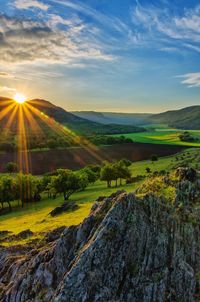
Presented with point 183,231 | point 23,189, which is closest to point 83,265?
point 183,231

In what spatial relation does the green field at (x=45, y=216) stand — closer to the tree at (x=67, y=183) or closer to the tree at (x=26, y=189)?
the tree at (x=67, y=183)

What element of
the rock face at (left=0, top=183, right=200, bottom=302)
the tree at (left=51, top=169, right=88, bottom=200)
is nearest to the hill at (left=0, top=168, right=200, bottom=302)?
the rock face at (left=0, top=183, right=200, bottom=302)

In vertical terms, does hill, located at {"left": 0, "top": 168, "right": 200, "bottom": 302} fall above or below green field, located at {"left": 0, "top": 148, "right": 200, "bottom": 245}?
above

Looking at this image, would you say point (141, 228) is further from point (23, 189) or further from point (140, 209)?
point (23, 189)

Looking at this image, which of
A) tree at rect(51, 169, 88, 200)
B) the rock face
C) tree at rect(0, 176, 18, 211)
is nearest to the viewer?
the rock face

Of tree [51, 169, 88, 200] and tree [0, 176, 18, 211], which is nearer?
tree [0, 176, 18, 211]

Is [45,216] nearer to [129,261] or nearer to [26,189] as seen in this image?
[26,189]

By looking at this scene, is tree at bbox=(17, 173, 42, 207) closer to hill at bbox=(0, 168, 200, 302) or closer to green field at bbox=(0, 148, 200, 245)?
green field at bbox=(0, 148, 200, 245)

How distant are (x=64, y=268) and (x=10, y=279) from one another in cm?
800

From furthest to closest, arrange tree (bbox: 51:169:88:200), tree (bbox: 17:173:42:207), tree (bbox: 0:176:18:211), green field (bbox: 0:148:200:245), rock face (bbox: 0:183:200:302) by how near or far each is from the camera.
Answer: tree (bbox: 17:173:42:207) < tree (bbox: 51:169:88:200) < tree (bbox: 0:176:18:211) < green field (bbox: 0:148:200:245) < rock face (bbox: 0:183:200:302)

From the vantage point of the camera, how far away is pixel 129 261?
1973 centimetres

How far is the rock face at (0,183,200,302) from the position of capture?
18.9 m

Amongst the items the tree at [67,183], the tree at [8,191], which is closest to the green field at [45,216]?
the tree at [67,183]

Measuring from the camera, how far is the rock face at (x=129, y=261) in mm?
18875
